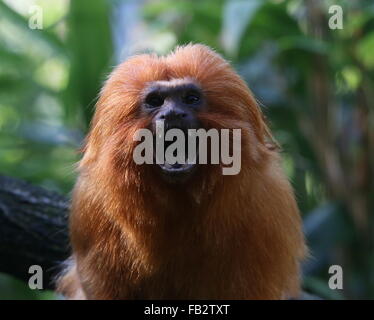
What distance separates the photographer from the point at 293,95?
426 centimetres

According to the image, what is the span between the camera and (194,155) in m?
2.16

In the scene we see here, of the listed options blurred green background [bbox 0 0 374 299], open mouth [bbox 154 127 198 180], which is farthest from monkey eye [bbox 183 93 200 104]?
blurred green background [bbox 0 0 374 299]

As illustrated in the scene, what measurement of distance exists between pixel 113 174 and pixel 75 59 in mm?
1933

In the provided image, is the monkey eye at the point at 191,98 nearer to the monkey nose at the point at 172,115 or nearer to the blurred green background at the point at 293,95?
the monkey nose at the point at 172,115

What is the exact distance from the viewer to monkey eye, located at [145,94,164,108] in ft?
7.19

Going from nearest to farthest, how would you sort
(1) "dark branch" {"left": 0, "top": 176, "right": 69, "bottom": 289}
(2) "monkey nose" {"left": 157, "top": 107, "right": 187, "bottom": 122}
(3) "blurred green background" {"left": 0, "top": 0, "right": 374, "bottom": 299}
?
(2) "monkey nose" {"left": 157, "top": 107, "right": 187, "bottom": 122} → (1) "dark branch" {"left": 0, "top": 176, "right": 69, "bottom": 289} → (3) "blurred green background" {"left": 0, "top": 0, "right": 374, "bottom": 299}

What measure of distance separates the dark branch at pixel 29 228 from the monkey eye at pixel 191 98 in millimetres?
988

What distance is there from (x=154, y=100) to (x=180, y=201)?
339 millimetres

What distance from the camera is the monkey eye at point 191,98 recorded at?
7.17 feet

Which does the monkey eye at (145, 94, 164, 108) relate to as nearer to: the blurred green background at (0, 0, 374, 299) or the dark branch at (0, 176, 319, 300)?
the dark branch at (0, 176, 319, 300)

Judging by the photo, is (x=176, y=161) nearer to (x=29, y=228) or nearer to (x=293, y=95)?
(x=29, y=228)

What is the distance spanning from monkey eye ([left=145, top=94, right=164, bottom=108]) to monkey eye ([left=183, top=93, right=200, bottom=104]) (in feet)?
0.25

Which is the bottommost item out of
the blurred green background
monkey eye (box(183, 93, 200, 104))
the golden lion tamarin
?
the golden lion tamarin

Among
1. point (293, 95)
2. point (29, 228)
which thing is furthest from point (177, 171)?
point (293, 95)
